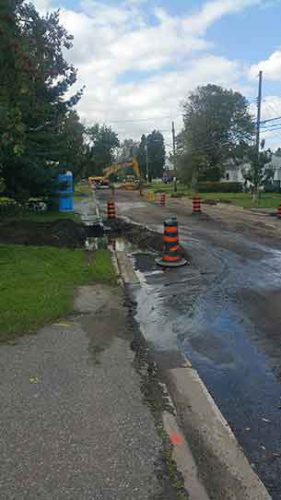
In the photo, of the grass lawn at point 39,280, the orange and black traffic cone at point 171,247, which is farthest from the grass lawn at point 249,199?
the grass lawn at point 39,280

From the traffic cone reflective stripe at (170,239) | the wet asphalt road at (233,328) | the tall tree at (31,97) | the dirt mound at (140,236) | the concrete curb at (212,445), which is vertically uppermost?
the tall tree at (31,97)

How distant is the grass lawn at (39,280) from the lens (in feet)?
21.9

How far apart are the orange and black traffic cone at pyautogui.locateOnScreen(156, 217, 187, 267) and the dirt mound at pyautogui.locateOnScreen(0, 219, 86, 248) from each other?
11.8ft

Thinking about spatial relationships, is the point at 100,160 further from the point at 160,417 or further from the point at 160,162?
the point at 160,417

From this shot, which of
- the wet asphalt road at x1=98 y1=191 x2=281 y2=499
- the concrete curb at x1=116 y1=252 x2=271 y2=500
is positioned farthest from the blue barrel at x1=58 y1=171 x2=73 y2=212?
the concrete curb at x1=116 y1=252 x2=271 y2=500

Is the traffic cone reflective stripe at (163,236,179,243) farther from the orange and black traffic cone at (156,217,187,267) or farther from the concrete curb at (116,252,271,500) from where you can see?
the concrete curb at (116,252,271,500)

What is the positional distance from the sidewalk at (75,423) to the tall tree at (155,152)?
10001cm

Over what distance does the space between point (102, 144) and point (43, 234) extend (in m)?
102

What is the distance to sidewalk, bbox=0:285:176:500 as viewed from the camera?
3.10 metres

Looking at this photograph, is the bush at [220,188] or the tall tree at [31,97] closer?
the tall tree at [31,97]

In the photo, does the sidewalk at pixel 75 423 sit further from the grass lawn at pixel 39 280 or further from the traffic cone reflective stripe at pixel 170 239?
the traffic cone reflective stripe at pixel 170 239

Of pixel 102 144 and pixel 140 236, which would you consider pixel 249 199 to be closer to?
pixel 140 236

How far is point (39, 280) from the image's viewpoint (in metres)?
9.14

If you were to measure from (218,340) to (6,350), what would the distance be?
2.72 meters
